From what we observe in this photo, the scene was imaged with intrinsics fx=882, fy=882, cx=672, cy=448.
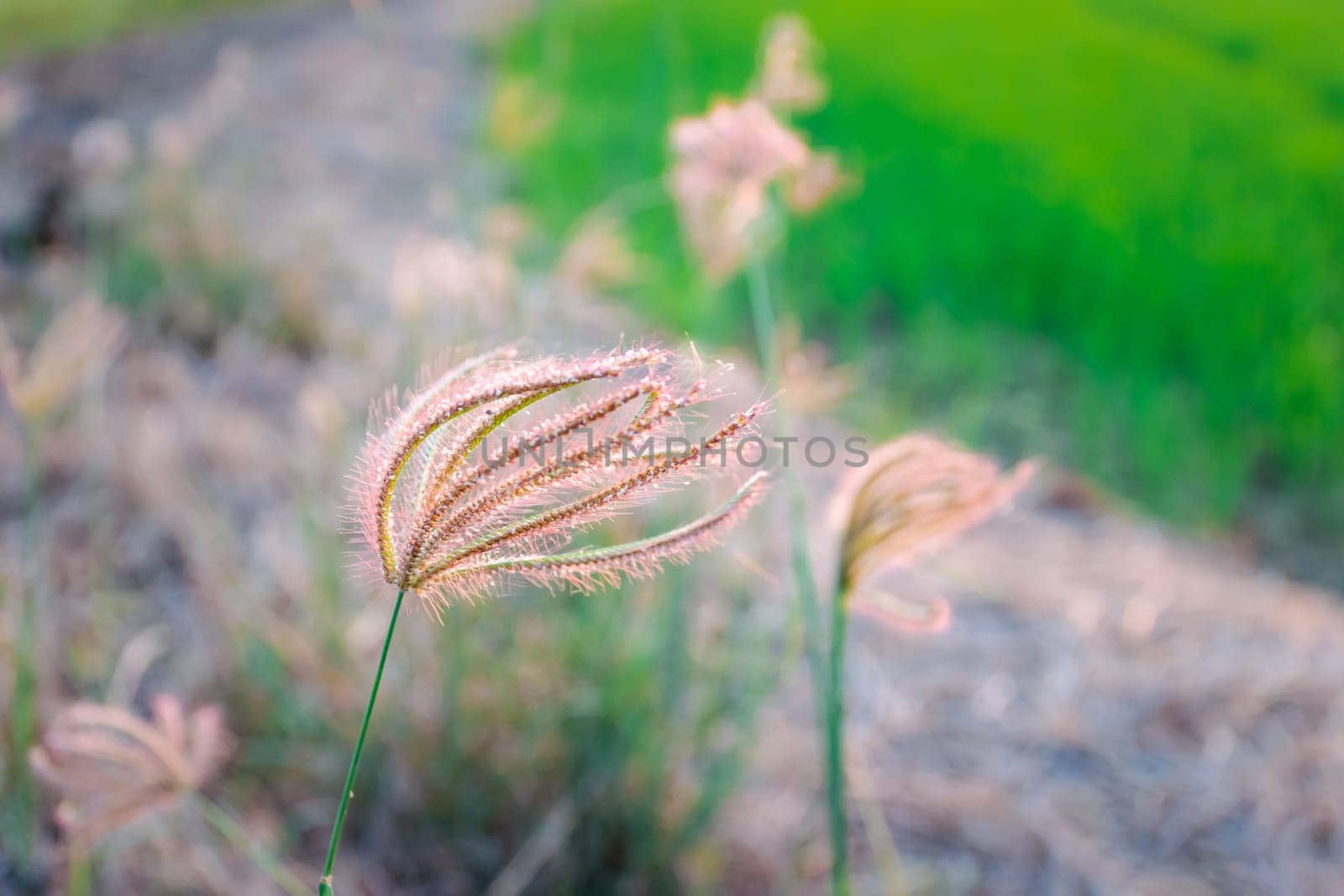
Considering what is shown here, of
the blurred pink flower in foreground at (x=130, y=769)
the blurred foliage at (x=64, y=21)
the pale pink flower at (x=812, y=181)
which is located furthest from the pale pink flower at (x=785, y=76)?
the blurred foliage at (x=64, y=21)

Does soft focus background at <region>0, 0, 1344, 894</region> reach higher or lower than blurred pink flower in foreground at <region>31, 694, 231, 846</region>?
lower

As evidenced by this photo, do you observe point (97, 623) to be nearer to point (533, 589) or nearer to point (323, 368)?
point (533, 589)

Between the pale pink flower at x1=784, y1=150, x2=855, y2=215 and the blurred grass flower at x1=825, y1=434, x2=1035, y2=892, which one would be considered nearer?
the blurred grass flower at x1=825, y1=434, x2=1035, y2=892

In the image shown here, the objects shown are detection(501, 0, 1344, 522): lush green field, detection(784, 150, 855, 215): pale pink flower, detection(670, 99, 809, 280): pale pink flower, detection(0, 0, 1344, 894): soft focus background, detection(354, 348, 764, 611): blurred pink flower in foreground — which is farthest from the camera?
detection(501, 0, 1344, 522): lush green field

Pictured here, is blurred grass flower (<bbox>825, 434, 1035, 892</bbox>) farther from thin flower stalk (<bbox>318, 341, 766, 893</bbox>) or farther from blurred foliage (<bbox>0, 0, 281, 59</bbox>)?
blurred foliage (<bbox>0, 0, 281, 59</bbox>)

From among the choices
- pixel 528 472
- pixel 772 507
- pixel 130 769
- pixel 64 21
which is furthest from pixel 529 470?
pixel 64 21

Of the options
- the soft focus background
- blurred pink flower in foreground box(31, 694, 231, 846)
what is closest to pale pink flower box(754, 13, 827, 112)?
the soft focus background

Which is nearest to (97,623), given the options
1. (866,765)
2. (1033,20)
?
(866,765)

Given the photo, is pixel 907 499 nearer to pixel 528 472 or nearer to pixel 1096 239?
pixel 528 472
